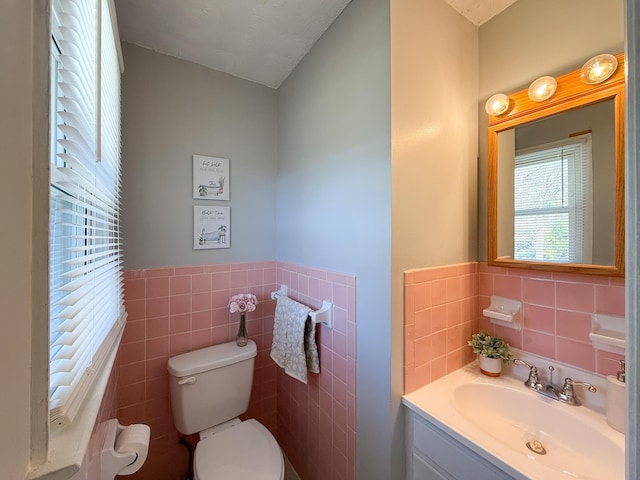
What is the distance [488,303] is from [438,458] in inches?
29.7

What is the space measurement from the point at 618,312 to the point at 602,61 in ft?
3.04

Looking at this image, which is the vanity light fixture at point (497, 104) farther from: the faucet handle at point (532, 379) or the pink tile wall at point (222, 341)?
the faucet handle at point (532, 379)

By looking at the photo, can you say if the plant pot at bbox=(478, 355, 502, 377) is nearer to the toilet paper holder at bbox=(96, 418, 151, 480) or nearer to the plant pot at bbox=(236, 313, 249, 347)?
the plant pot at bbox=(236, 313, 249, 347)

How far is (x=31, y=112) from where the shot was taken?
0.40 meters

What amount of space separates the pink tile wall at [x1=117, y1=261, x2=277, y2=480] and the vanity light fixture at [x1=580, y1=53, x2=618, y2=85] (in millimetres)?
1858

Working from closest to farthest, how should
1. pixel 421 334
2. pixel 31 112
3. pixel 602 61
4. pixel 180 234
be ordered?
pixel 31 112 → pixel 602 61 → pixel 421 334 → pixel 180 234

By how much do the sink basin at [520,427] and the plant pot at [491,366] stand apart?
3 cm

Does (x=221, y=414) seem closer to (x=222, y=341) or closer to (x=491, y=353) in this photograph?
(x=222, y=341)

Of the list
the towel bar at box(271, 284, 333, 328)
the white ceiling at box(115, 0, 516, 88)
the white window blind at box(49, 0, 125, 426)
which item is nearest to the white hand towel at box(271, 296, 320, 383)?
the towel bar at box(271, 284, 333, 328)

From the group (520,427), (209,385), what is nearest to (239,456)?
(209,385)

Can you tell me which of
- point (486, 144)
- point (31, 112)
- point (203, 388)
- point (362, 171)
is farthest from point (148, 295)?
point (486, 144)

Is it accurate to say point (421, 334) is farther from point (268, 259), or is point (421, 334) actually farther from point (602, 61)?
point (602, 61)

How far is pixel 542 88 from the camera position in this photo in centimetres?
106

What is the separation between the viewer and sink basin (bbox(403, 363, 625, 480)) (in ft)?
2.56
